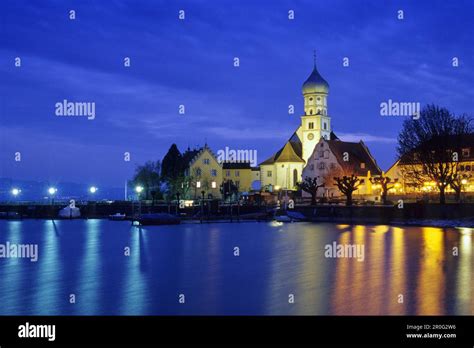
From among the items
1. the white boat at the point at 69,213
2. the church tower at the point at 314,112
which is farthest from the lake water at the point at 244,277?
the church tower at the point at 314,112

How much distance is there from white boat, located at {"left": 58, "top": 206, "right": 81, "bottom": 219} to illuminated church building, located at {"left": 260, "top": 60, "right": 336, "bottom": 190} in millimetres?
38184

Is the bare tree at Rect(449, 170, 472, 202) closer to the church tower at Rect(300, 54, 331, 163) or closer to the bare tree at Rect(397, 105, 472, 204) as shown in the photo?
the bare tree at Rect(397, 105, 472, 204)

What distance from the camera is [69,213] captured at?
4697 inches

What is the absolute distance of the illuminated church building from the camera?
13375cm

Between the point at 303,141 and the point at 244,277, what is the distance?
10369 cm

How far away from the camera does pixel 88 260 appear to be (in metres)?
49.0

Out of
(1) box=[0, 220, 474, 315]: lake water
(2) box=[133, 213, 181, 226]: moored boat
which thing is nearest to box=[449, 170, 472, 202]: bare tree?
(1) box=[0, 220, 474, 315]: lake water

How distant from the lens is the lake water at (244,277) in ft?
93.9

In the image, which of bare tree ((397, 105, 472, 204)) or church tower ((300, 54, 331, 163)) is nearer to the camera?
bare tree ((397, 105, 472, 204))

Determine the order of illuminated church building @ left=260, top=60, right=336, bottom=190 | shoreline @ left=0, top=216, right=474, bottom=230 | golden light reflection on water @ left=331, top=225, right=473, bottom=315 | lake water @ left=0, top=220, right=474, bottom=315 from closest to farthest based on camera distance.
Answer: golden light reflection on water @ left=331, top=225, right=473, bottom=315 → lake water @ left=0, top=220, right=474, bottom=315 → shoreline @ left=0, top=216, right=474, bottom=230 → illuminated church building @ left=260, top=60, right=336, bottom=190

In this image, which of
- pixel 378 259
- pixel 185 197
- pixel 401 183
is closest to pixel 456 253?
pixel 378 259

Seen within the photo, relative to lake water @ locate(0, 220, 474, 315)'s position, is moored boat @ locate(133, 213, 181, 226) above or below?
above

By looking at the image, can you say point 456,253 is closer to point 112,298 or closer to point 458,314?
point 458,314

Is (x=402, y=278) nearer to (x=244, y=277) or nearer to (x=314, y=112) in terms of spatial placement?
(x=244, y=277)
